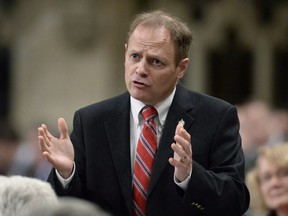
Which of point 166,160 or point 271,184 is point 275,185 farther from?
point 166,160

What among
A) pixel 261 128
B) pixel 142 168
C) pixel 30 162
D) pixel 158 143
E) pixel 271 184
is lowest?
pixel 30 162

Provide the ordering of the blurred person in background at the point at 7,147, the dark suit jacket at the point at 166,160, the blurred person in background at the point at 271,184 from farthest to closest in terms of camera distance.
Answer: the blurred person in background at the point at 7,147
the blurred person in background at the point at 271,184
the dark suit jacket at the point at 166,160

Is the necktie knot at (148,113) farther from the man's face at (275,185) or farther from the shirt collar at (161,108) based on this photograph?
the man's face at (275,185)

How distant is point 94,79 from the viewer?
822 inches

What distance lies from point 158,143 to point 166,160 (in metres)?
0.12

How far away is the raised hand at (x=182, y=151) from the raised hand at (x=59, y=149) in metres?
0.51

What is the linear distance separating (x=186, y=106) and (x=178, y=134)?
1.76 ft

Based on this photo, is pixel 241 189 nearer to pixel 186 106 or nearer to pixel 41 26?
pixel 186 106

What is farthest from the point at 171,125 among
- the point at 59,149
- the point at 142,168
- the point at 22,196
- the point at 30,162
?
the point at 30,162

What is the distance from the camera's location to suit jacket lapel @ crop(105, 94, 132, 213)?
21.8ft

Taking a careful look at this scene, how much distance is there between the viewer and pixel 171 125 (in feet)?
22.0

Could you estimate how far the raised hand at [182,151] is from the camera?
6242mm

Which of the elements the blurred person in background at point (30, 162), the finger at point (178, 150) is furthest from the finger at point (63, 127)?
the blurred person in background at point (30, 162)

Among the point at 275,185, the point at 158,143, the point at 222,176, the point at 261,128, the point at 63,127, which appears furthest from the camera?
the point at 261,128
